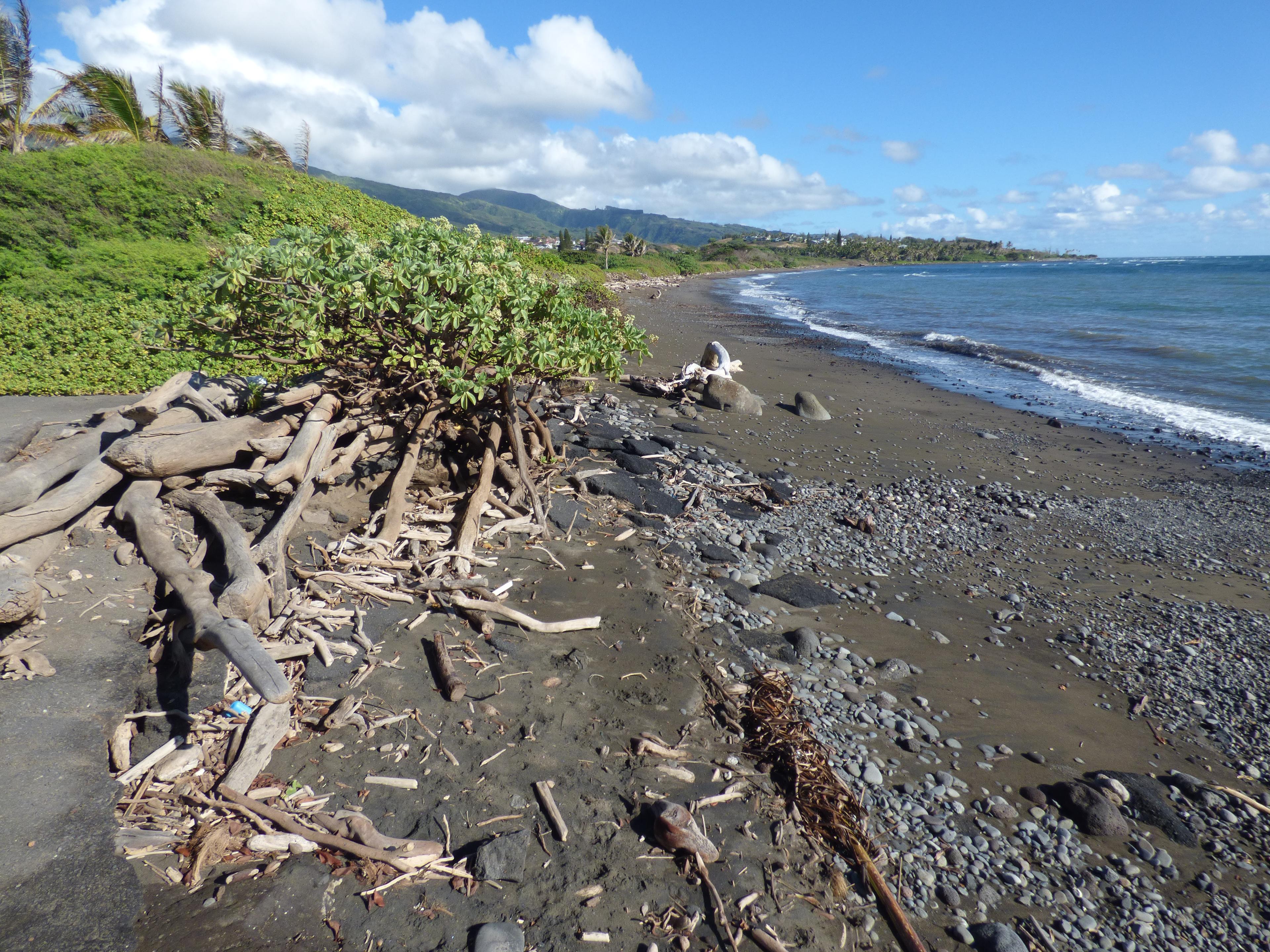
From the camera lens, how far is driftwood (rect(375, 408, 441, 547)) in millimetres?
5453

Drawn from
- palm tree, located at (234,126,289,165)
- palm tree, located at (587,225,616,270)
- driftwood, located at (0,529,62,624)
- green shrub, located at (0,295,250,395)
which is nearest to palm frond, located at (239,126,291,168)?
palm tree, located at (234,126,289,165)

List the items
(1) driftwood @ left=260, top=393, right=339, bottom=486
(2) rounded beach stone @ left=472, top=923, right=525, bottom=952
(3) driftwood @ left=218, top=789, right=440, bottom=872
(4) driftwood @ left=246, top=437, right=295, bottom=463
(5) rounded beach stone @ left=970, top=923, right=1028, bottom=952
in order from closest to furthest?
(2) rounded beach stone @ left=472, top=923, right=525, bottom=952, (3) driftwood @ left=218, top=789, right=440, bottom=872, (5) rounded beach stone @ left=970, top=923, right=1028, bottom=952, (1) driftwood @ left=260, top=393, right=339, bottom=486, (4) driftwood @ left=246, top=437, right=295, bottom=463

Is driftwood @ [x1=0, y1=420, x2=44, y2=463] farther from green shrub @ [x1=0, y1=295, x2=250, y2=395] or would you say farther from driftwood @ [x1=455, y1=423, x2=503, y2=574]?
driftwood @ [x1=455, y1=423, x2=503, y2=574]

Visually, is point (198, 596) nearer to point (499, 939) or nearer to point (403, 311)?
point (499, 939)

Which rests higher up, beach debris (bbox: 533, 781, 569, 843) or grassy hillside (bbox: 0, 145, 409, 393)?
grassy hillside (bbox: 0, 145, 409, 393)

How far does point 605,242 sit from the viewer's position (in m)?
64.8

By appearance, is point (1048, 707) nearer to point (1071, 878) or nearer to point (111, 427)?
point (1071, 878)

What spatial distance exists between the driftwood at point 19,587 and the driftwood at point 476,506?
262 cm

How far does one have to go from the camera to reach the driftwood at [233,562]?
3.94 m

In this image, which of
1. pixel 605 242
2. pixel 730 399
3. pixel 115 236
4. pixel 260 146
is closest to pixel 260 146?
pixel 260 146

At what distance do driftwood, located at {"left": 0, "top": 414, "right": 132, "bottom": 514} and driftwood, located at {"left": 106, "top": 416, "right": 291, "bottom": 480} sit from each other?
45 cm

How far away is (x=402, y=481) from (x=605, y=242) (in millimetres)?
63806

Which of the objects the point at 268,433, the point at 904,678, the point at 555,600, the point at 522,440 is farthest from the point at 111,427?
the point at 904,678

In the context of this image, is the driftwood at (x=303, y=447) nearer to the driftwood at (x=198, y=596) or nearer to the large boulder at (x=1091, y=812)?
the driftwood at (x=198, y=596)
